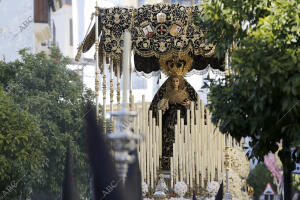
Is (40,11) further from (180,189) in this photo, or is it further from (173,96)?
(180,189)

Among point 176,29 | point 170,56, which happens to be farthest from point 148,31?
point 170,56

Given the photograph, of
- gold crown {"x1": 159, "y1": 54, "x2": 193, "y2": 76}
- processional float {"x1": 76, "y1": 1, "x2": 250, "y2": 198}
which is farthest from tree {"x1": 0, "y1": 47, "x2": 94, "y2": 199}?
processional float {"x1": 76, "y1": 1, "x2": 250, "y2": 198}

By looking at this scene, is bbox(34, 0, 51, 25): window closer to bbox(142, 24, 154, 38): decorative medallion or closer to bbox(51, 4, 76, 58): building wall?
bbox(51, 4, 76, 58): building wall

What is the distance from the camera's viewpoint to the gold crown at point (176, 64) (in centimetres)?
1599

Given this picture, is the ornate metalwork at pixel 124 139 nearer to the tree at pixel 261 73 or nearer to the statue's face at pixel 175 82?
the tree at pixel 261 73

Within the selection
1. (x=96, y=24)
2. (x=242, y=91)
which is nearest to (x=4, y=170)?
(x=96, y=24)

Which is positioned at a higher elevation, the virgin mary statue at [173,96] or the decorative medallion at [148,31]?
the decorative medallion at [148,31]

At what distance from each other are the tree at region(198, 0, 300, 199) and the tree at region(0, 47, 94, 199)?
17594 mm

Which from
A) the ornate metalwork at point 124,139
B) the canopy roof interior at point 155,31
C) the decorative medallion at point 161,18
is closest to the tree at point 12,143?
the canopy roof interior at point 155,31

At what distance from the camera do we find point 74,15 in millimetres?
54312

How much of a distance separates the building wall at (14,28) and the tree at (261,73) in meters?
33.8

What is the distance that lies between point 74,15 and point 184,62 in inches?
1550

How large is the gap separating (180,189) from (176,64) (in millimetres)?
3343

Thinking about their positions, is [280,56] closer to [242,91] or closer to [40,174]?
[242,91]
